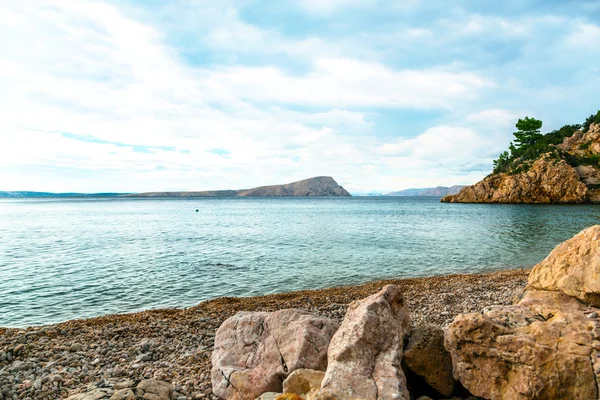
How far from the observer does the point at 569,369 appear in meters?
5.12

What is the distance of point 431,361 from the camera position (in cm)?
668

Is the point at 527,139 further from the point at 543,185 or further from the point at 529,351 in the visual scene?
the point at 529,351

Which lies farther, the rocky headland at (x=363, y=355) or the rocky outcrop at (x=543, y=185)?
the rocky outcrop at (x=543, y=185)

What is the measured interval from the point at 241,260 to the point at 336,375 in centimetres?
2225

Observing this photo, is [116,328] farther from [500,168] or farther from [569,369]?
[500,168]

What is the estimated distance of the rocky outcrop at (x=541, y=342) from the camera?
5.15 m

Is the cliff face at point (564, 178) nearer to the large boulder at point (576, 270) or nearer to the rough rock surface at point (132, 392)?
the large boulder at point (576, 270)

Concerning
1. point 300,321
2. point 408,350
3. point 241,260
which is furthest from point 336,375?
point 241,260

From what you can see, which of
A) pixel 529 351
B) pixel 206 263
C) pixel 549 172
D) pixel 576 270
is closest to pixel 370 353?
pixel 529 351

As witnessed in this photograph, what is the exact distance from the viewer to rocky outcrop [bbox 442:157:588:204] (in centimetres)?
9419

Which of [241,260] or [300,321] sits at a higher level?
[300,321]

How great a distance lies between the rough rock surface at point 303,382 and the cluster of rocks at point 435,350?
0.02 m

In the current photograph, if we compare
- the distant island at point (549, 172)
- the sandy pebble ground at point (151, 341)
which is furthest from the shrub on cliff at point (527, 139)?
the sandy pebble ground at point (151, 341)

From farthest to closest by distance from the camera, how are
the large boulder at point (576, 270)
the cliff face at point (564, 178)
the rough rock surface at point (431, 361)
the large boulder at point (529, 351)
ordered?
the cliff face at point (564, 178)
the large boulder at point (576, 270)
the rough rock surface at point (431, 361)
the large boulder at point (529, 351)
